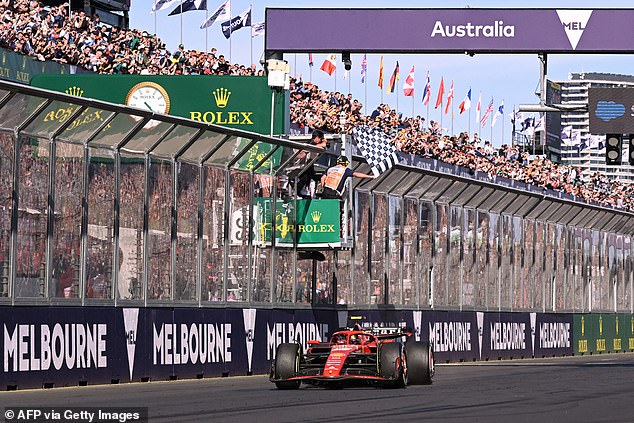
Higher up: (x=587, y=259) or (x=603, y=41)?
(x=603, y=41)

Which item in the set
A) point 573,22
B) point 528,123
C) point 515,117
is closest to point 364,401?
point 573,22

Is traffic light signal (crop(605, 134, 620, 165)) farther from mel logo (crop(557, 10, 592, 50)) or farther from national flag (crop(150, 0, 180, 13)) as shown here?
national flag (crop(150, 0, 180, 13))

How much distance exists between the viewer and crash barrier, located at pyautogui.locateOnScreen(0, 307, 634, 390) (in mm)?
17047

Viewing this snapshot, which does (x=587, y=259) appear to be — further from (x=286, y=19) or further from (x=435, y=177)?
(x=286, y=19)

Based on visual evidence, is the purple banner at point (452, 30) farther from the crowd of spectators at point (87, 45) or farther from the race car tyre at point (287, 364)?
the race car tyre at point (287, 364)

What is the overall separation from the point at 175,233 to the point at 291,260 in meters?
3.88

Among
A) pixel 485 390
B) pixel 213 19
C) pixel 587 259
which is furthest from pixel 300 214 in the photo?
pixel 213 19

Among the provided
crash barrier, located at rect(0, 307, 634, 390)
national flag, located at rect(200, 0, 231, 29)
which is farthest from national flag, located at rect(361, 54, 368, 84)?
crash barrier, located at rect(0, 307, 634, 390)

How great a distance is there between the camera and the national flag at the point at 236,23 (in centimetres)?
5125

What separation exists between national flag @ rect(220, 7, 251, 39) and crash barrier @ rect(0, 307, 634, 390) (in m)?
21.1

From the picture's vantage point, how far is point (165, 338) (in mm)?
20344

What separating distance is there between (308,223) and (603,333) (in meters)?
19.8

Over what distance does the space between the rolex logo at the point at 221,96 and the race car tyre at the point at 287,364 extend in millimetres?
11747

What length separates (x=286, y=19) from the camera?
1096 inches
